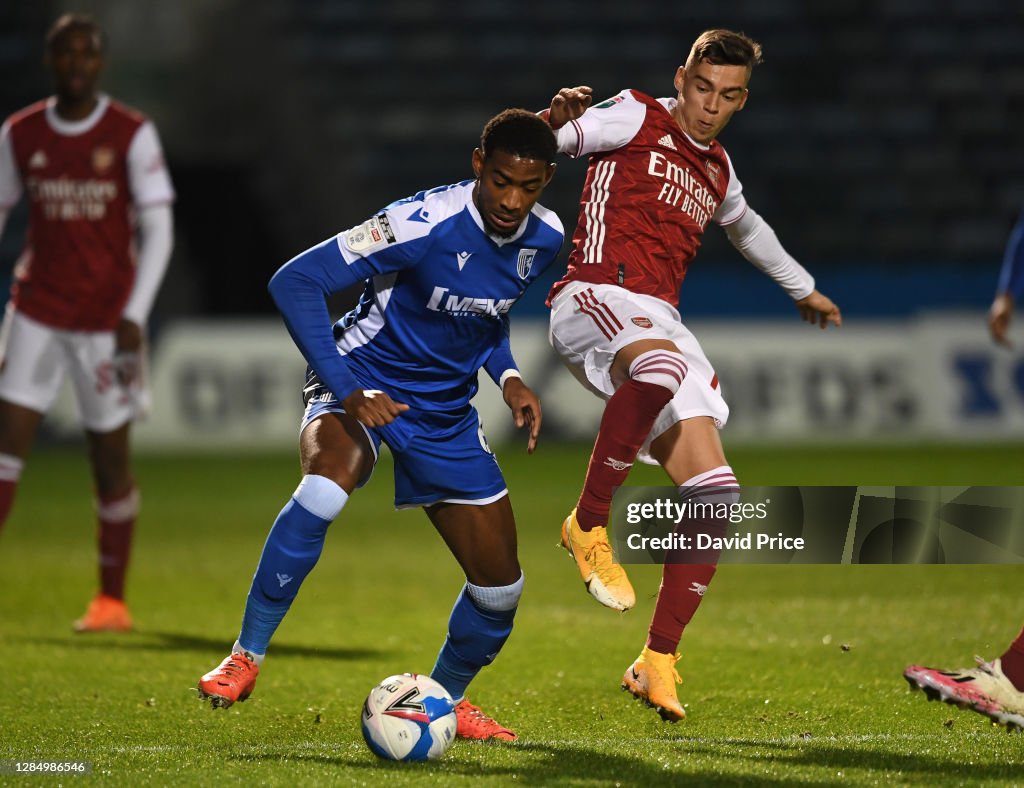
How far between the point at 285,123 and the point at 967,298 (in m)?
7.67

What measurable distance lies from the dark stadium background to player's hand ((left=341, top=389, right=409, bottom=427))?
11813 millimetres

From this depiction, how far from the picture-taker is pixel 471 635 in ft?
14.4

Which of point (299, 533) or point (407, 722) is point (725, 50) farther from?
point (407, 722)

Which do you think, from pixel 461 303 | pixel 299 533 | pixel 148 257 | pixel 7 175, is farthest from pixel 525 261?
pixel 7 175

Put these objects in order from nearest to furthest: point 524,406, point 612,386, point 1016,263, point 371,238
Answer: point 371,238 → point 524,406 → point 612,386 → point 1016,263

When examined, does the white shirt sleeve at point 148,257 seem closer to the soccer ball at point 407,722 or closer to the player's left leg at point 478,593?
the player's left leg at point 478,593

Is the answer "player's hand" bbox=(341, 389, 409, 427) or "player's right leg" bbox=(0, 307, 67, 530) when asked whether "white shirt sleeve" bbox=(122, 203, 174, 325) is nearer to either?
"player's right leg" bbox=(0, 307, 67, 530)

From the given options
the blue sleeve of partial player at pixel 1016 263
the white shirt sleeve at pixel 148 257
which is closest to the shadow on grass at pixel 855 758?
the blue sleeve of partial player at pixel 1016 263

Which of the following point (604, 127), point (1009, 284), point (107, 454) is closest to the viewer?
point (604, 127)

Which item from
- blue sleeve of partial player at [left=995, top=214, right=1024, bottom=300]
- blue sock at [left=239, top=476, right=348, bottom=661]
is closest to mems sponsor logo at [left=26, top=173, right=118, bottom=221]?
blue sock at [left=239, top=476, right=348, bottom=661]

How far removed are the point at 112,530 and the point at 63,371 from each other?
0.75 m

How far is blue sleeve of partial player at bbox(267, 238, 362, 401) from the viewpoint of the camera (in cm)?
410

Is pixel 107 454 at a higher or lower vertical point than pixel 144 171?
lower

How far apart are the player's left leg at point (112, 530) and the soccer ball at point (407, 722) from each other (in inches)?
108
